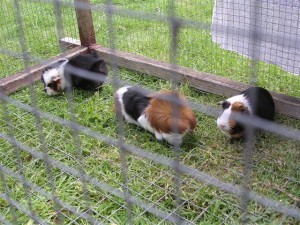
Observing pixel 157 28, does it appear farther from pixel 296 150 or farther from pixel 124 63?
pixel 296 150

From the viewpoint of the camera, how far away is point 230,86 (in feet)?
7.29

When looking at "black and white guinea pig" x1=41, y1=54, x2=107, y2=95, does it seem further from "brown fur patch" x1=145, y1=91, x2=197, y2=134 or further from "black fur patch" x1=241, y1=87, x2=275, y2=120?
"black fur patch" x1=241, y1=87, x2=275, y2=120

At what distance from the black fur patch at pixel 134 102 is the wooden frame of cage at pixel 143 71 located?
0.20 metres

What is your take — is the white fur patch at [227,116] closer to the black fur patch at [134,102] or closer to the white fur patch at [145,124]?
the white fur patch at [145,124]

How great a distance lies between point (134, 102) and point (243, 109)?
547 mm

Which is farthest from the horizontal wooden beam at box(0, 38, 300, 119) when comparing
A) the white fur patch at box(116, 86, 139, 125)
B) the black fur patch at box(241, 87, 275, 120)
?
the white fur patch at box(116, 86, 139, 125)

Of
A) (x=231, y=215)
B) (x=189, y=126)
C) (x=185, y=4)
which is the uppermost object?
(x=185, y=4)

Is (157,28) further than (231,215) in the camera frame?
Yes

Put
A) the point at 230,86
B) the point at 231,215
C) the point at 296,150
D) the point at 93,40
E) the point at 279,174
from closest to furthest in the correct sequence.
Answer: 1. the point at 231,215
2. the point at 279,174
3. the point at 296,150
4. the point at 230,86
5. the point at 93,40

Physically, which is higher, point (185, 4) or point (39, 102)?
point (185, 4)

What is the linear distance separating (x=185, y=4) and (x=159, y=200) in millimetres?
1659

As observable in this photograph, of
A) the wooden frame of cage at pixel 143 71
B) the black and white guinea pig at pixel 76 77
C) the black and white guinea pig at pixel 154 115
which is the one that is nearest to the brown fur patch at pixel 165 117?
the black and white guinea pig at pixel 154 115

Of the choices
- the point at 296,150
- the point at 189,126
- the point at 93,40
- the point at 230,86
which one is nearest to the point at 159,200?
the point at 189,126

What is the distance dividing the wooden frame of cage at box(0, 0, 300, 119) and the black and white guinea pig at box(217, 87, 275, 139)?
120mm
